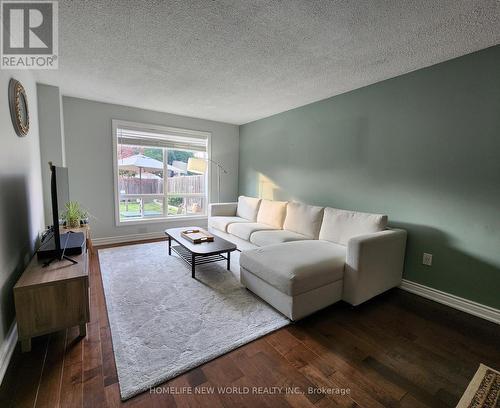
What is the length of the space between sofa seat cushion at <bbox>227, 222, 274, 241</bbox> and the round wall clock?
8.80 ft

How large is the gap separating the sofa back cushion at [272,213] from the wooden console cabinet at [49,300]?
A: 8.59ft

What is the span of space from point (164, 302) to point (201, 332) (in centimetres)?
60

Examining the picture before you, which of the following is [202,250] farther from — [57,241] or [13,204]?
[13,204]

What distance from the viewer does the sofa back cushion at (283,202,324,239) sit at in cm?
320

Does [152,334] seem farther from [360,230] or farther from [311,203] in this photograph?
[311,203]

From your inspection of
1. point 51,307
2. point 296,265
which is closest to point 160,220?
point 51,307

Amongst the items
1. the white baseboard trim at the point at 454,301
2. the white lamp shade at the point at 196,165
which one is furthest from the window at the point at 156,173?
the white baseboard trim at the point at 454,301

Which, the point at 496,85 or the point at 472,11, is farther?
the point at 496,85

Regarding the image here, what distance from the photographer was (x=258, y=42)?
205 cm

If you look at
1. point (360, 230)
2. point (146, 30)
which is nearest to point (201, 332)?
point (360, 230)

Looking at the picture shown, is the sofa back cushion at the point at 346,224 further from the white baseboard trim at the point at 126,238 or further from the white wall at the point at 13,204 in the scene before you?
the white baseboard trim at the point at 126,238

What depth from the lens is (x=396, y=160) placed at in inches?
106

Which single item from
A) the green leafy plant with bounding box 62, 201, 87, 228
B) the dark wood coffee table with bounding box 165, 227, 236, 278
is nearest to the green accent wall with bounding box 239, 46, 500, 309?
the dark wood coffee table with bounding box 165, 227, 236, 278

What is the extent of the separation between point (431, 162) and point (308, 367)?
2304 mm
